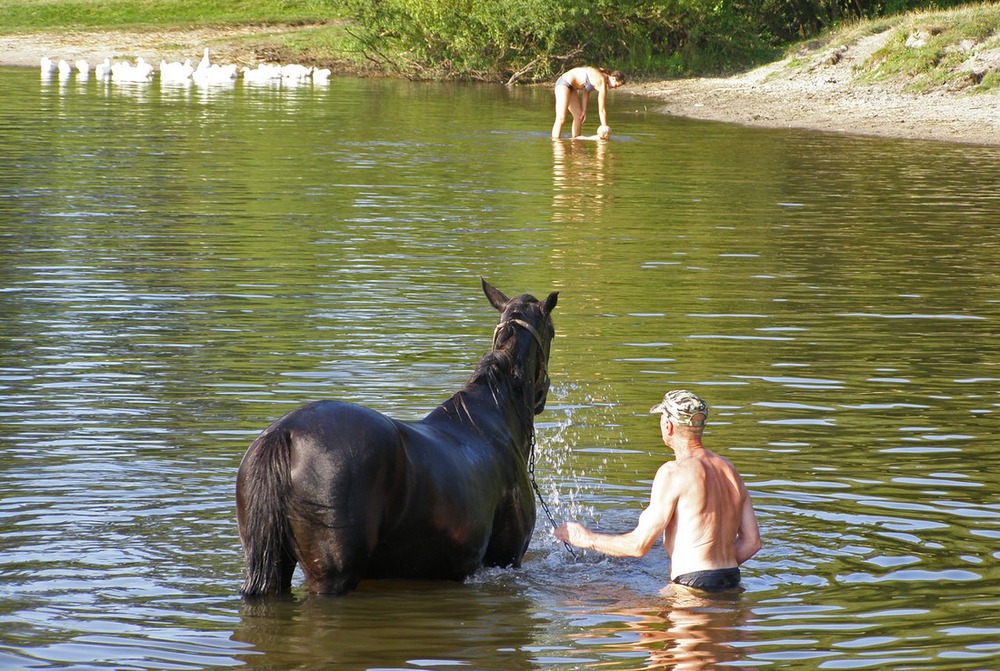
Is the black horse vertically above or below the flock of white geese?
below

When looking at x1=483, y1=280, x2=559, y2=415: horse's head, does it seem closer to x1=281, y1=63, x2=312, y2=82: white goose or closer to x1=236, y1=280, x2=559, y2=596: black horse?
x1=236, y1=280, x2=559, y2=596: black horse

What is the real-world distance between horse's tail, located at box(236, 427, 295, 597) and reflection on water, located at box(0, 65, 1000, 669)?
205 millimetres

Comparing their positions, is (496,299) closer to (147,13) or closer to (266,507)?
(266,507)

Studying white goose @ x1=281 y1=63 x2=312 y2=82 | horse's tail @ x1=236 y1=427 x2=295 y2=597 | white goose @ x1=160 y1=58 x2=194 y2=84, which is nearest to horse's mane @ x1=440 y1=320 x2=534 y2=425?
horse's tail @ x1=236 y1=427 x2=295 y2=597

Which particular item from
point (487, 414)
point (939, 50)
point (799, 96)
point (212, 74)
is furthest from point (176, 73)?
point (487, 414)

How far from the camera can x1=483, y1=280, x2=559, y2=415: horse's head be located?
7516 millimetres

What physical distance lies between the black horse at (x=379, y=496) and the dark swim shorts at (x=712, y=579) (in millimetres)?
847

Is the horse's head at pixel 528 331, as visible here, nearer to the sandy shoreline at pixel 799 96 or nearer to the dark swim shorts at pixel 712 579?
the dark swim shorts at pixel 712 579

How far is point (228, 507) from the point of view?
7.99 meters

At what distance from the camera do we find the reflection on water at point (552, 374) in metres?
6.37

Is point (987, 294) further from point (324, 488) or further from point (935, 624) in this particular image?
point (324, 488)

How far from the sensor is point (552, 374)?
11227 mm

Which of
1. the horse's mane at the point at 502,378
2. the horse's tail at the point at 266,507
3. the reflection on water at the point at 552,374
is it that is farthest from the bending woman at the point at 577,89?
the horse's tail at the point at 266,507

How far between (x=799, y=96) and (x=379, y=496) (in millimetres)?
34268
